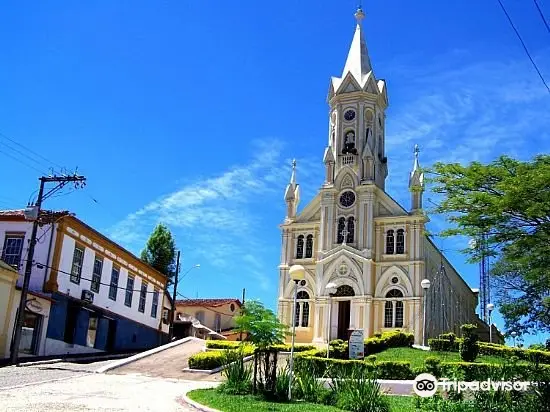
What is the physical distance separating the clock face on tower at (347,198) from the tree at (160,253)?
53.7ft

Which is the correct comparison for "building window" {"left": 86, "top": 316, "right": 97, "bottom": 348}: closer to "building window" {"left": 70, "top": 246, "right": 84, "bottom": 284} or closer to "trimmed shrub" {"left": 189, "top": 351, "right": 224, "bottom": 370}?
"building window" {"left": 70, "top": 246, "right": 84, "bottom": 284}

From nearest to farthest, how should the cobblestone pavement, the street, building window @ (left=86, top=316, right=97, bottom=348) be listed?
the street < the cobblestone pavement < building window @ (left=86, top=316, right=97, bottom=348)

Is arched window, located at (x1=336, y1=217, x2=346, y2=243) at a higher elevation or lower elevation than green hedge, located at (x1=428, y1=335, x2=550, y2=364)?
higher

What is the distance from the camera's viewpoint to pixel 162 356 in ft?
90.6

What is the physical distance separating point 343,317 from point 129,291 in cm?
1444

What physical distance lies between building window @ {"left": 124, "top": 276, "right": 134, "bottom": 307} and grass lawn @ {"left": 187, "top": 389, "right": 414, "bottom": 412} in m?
23.7

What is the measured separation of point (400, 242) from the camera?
43562 millimetres

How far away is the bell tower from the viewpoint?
152ft

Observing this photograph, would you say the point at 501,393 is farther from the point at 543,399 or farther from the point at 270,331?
the point at 270,331

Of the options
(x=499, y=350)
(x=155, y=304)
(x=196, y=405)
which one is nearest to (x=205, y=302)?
(x=155, y=304)

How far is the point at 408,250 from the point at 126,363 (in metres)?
23.5

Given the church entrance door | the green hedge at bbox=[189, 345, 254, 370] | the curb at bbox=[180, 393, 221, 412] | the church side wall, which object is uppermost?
the church side wall

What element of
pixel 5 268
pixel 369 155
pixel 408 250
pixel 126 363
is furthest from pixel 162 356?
pixel 369 155

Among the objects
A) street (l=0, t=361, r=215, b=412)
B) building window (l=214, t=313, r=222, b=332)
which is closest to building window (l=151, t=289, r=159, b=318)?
building window (l=214, t=313, r=222, b=332)
